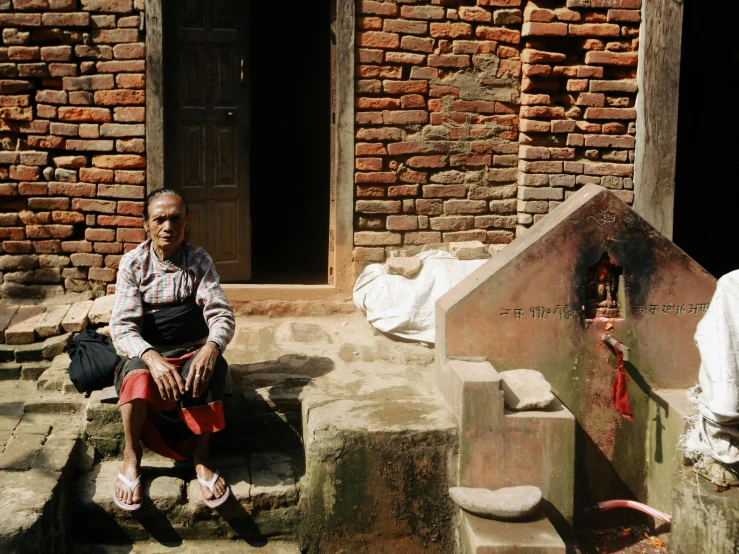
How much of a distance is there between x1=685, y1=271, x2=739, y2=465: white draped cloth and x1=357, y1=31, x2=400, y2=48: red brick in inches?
125

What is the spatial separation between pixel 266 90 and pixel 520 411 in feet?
19.1

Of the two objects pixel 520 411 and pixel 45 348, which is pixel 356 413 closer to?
pixel 520 411

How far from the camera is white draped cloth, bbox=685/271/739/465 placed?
3.53 meters

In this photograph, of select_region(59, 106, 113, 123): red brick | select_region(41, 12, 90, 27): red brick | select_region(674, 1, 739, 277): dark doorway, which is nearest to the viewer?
select_region(41, 12, 90, 27): red brick

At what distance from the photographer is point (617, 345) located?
4195 millimetres

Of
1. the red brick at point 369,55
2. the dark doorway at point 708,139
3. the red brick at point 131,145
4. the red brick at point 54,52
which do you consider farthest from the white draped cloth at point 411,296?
the dark doorway at point 708,139

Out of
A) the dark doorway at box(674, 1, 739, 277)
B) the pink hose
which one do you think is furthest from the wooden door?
the dark doorway at box(674, 1, 739, 277)

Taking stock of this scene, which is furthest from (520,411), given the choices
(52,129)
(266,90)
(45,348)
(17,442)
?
(266,90)

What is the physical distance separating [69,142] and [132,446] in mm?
2763

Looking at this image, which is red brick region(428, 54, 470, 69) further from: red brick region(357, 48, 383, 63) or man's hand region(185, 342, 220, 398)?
man's hand region(185, 342, 220, 398)

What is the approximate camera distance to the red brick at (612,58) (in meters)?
6.12

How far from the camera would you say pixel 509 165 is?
629 cm

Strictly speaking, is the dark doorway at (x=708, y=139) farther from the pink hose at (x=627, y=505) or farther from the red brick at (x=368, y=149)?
the pink hose at (x=627, y=505)

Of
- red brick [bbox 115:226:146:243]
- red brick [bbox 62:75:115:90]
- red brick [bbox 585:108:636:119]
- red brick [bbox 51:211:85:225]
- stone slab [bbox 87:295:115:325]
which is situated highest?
red brick [bbox 62:75:115:90]
